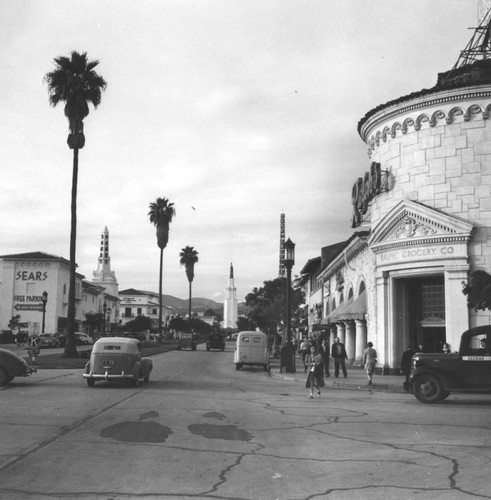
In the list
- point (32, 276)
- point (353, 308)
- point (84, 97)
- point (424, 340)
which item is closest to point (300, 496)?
point (424, 340)

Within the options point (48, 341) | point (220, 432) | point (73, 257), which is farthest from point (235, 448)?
point (48, 341)

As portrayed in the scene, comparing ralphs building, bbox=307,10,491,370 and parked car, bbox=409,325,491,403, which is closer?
parked car, bbox=409,325,491,403

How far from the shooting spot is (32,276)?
87.8 meters

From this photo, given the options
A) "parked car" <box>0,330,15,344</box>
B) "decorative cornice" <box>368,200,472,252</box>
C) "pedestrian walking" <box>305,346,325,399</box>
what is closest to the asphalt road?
"pedestrian walking" <box>305,346,325,399</box>

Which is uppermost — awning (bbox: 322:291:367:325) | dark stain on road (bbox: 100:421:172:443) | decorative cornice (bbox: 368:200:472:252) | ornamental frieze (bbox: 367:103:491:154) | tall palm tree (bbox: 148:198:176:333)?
tall palm tree (bbox: 148:198:176:333)

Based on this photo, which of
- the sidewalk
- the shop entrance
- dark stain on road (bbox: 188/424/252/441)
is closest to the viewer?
dark stain on road (bbox: 188/424/252/441)

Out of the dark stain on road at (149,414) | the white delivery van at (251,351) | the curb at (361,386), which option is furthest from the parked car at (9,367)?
the white delivery van at (251,351)

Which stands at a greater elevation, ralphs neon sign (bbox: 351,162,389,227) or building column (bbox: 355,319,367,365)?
ralphs neon sign (bbox: 351,162,389,227)

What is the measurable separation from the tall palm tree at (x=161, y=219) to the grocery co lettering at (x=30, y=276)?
21391 mm

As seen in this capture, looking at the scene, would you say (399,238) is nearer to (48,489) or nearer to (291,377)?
(291,377)

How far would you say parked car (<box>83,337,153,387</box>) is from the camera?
778 inches

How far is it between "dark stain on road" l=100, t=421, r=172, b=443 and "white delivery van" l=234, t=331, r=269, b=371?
838 inches

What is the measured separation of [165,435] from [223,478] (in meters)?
3.17

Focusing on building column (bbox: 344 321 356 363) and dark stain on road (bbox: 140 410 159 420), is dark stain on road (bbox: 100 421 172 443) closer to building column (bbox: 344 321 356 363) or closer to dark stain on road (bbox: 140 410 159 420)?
dark stain on road (bbox: 140 410 159 420)
